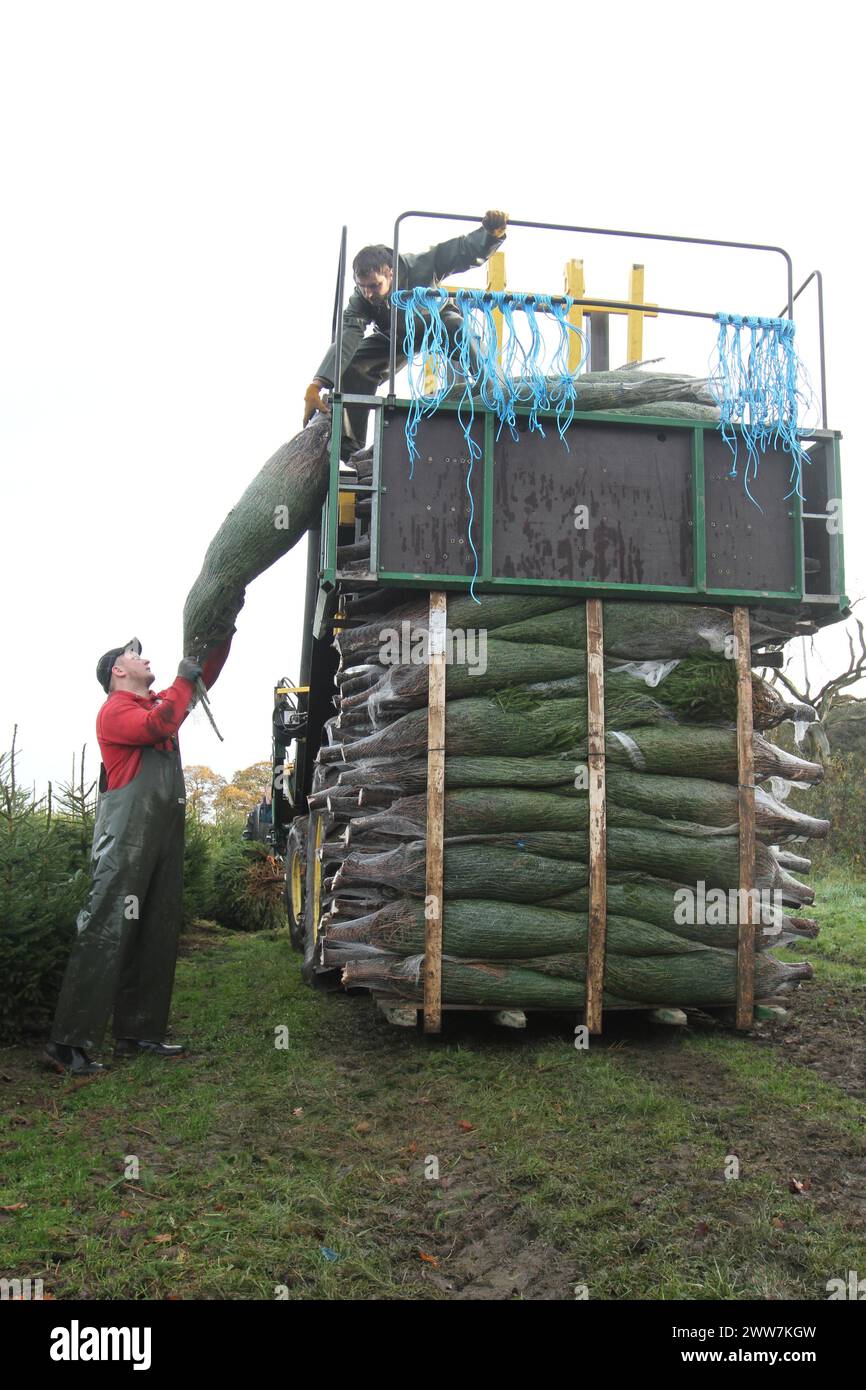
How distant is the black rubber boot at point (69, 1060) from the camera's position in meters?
5.72

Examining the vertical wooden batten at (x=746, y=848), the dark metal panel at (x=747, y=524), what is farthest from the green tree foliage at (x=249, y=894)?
the dark metal panel at (x=747, y=524)

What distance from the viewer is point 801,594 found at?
20.8 ft

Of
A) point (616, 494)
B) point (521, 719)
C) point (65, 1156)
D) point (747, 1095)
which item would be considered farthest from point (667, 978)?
point (65, 1156)

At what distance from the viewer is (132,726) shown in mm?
6203

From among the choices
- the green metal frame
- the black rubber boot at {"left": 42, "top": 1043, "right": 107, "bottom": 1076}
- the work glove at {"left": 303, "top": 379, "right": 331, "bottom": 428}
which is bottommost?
the black rubber boot at {"left": 42, "top": 1043, "right": 107, "bottom": 1076}

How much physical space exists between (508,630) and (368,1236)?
3358mm

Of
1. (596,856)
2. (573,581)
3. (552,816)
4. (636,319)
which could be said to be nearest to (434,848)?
(552,816)

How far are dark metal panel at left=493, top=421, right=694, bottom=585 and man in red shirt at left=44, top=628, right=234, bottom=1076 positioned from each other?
2.14 metres

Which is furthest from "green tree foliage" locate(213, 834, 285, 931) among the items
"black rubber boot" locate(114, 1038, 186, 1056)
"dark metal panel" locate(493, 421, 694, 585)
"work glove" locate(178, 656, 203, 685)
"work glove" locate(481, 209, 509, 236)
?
"work glove" locate(481, 209, 509, 236)

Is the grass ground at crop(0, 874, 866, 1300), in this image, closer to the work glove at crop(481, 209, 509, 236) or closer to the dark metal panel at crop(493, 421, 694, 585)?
the dark metal panel at crop(493, 421, 694, 585)

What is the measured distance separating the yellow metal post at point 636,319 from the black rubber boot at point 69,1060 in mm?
5339

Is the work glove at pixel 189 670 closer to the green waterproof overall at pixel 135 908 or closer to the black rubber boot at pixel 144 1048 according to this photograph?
the green waterproof overall at pixel 135 908

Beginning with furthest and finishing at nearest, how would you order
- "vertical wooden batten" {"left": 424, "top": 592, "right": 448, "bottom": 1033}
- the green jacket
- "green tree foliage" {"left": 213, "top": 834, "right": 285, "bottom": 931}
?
"green tree foliage" {"left": 213, "top": 834, "right": 285, "bottom": 931} < the green jacket < "vertical wooden batten" {"left": 424, "top": 592, "right": 448, "bottom": 1033}

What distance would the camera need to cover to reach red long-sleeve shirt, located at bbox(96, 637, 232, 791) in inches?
244
